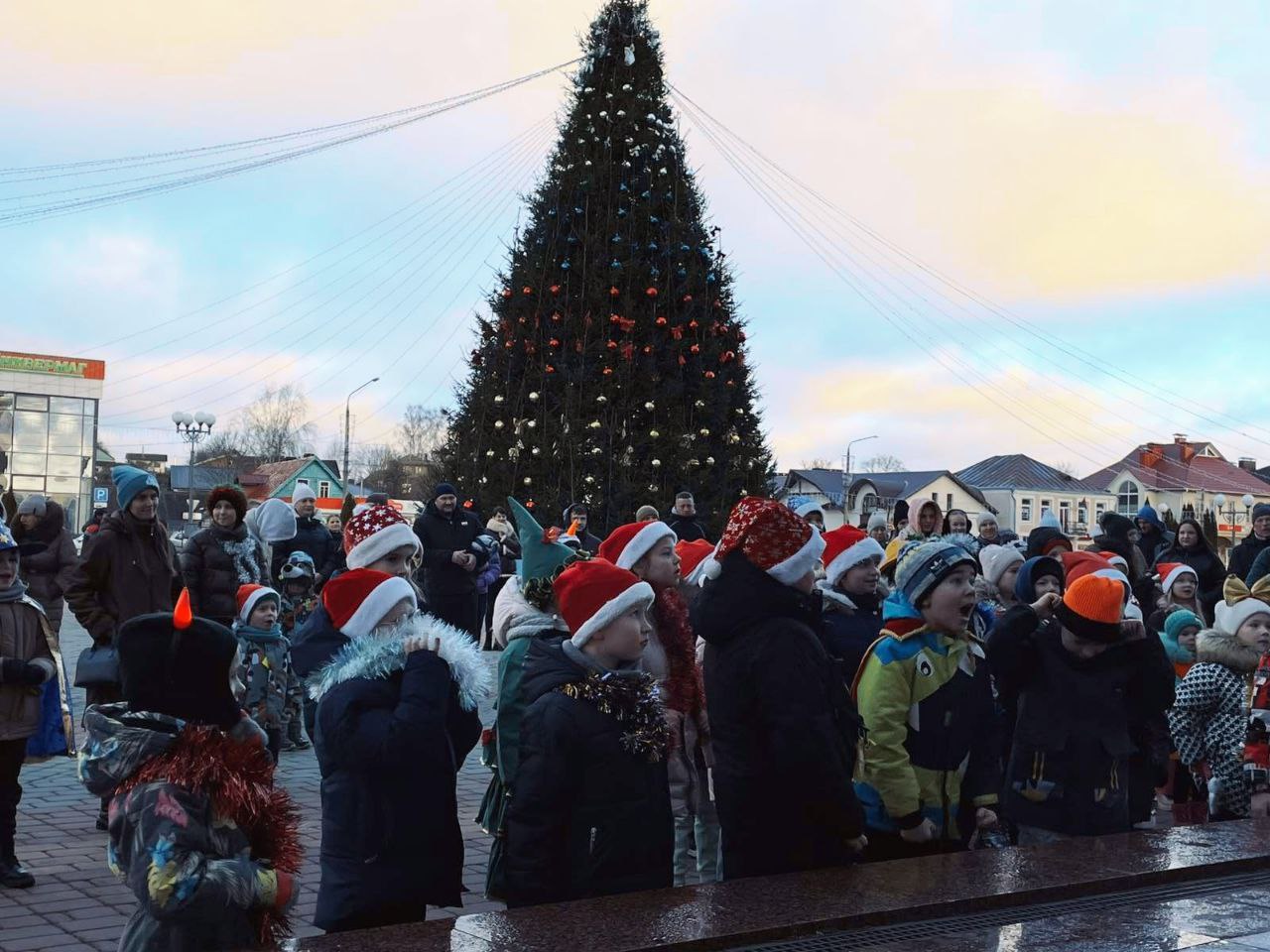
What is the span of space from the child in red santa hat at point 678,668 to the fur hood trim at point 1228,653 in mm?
2462

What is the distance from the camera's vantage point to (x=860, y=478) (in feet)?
295

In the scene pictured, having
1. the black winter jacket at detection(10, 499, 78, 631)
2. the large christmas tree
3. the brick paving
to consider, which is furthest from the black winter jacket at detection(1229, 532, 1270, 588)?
the black winter jacket at detection(10, 499, 78, 631)

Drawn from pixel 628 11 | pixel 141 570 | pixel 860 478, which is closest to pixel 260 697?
pixel 141 570

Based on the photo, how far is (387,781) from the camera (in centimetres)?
414

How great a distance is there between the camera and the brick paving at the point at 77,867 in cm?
566

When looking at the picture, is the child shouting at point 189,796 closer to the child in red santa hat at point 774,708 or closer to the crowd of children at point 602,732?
the crowd of children at point 602,732

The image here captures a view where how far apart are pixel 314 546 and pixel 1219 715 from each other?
8.44 meters

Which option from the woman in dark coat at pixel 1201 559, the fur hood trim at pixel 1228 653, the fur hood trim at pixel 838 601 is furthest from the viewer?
the woman in dark coat at pixel 1201 559

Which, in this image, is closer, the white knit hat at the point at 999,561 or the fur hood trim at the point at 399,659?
the fur hood trim at the point at 399,659

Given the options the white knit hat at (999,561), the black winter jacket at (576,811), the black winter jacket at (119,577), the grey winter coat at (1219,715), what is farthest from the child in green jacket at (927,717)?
the black winter jacket at (119,577)

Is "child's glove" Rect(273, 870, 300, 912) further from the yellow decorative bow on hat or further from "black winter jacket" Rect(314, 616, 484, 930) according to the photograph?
the yellow decorative bow on hat

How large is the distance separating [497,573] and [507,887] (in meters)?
12.2

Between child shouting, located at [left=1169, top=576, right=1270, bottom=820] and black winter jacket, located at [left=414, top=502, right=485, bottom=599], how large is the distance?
26.8 ft

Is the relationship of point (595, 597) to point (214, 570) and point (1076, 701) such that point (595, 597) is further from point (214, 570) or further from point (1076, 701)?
point (214, 570)
